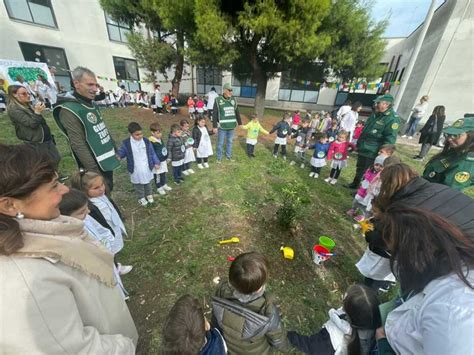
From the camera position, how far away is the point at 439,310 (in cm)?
101

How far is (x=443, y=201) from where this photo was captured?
4.79 feet

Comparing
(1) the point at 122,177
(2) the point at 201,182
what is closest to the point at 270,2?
(2) the point at 201,182

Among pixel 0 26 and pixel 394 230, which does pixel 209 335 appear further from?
pixel 0 26

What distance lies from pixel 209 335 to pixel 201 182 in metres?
4.22

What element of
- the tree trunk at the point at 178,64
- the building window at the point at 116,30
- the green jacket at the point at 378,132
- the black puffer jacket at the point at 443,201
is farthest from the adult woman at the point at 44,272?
the building window at the point at 116,30

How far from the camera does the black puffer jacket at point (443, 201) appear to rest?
130 cm

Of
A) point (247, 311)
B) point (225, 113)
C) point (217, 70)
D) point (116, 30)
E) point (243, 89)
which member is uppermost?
point (116, 30)

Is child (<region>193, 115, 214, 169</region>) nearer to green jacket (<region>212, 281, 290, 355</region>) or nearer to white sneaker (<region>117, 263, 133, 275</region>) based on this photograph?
white sneaker (<region>117, 263, 133, 275</region>)

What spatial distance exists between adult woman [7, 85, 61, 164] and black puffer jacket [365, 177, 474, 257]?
15.8ft

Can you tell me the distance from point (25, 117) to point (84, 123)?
2.05 meters

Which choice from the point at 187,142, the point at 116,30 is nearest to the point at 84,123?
the point at 187,142

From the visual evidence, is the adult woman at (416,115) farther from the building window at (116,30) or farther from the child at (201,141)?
the building window at (116,30)

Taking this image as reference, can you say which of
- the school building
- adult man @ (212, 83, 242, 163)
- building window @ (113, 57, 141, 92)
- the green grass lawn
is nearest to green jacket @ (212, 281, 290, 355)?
the green grass lawn

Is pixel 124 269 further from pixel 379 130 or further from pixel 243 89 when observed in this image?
pixel 243 89
